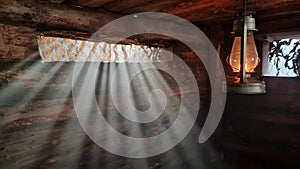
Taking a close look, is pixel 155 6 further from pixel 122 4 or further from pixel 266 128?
pixel 266 128

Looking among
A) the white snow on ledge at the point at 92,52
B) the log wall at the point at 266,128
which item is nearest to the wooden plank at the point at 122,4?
the white snow on ledge at the point at 92,52

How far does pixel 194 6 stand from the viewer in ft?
5.09

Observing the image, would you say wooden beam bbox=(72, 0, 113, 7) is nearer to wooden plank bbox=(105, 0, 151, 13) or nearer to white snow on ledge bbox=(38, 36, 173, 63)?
wooden plank bbox=(105, 0, 151, 13)

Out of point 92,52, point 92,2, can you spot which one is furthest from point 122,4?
point 92,52

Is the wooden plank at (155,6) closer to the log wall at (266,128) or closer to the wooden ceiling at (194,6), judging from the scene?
the wooden ceiling at (194,6)

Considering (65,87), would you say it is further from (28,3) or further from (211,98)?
(211,98)

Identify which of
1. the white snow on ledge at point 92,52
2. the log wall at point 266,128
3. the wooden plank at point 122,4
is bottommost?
the log wall at point 266,128

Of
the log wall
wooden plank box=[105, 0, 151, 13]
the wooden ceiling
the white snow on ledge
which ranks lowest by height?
the log wall

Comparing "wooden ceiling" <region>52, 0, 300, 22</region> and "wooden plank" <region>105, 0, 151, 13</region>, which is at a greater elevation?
"wooden plank" <region>105, 0, 151, 13</region>

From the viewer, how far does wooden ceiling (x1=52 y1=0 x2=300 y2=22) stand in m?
1.46

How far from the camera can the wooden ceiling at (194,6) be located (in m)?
1.46

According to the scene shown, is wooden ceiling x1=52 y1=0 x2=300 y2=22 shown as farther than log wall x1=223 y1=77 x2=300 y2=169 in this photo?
No

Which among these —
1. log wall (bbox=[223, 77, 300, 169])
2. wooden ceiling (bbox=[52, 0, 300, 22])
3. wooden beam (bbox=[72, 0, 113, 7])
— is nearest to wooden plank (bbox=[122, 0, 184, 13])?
wooden ceiling (bbox=[52, 0, 300, 22])

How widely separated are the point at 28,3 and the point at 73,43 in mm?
362
